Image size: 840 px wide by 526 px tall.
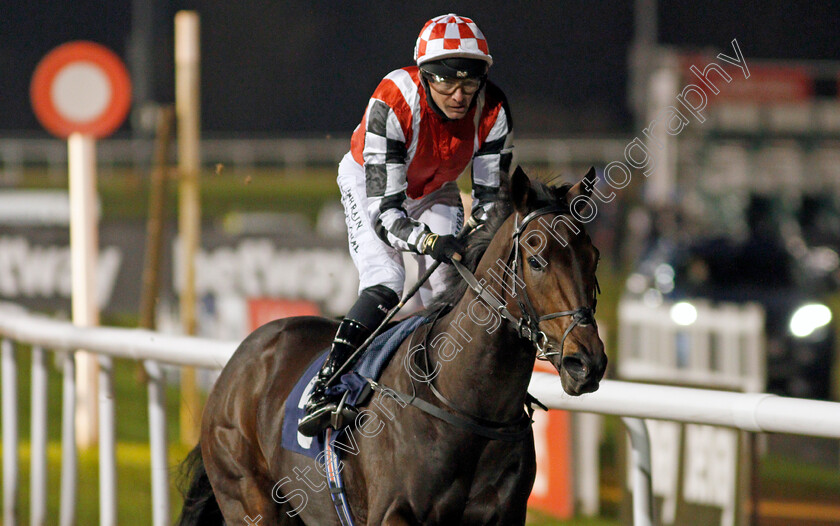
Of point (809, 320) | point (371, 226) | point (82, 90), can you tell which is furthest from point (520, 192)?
point (809, 320)

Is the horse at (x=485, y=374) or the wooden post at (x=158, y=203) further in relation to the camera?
the wooden post at (x=158, y=203)

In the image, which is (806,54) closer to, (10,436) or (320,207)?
(320,207)

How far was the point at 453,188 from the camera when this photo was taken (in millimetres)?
3625

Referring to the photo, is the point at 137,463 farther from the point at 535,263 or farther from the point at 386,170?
the point at 535,263

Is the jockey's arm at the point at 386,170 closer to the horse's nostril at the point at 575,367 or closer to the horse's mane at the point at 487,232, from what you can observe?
the horse's mane at the point at 487,232

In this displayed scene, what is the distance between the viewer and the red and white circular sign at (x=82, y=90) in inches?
285

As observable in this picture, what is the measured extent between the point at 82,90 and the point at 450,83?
4921 mm

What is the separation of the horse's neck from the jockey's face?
53cm

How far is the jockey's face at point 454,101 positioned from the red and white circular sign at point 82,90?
15.1 ft

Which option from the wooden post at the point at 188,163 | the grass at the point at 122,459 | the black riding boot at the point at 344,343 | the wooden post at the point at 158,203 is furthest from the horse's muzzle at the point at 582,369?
the wooden post at the point at 158,203

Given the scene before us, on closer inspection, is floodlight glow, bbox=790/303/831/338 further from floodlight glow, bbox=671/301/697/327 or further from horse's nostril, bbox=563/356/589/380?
horse's nostril, bbox=563/356/589/380

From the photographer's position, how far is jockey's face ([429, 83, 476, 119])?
122 inches

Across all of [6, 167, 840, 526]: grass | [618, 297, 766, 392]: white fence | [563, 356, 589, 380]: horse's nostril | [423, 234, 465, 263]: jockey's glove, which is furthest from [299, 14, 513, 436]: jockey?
[618, 297, 766, 392]: white fence

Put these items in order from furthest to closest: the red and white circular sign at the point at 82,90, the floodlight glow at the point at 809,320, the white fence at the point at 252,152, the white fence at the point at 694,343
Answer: the white fence at the point at 252,152 < the floodlight glow at the point at 809,320 < the white fence at the point at 694,343 < the red and white circular sign at the point at 82,90
